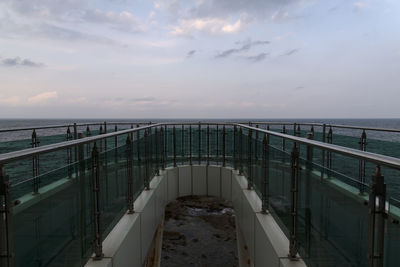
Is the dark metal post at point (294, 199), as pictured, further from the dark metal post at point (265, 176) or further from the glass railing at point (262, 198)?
the dark metal post at point (265, 176)

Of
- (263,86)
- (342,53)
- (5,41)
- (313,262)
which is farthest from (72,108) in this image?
(313,262)

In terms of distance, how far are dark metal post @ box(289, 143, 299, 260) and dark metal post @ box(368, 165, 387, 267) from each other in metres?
0.95

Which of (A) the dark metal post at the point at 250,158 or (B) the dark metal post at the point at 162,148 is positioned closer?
(A) the dark metal post at the point at 250,158

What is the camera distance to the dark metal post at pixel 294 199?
216cm

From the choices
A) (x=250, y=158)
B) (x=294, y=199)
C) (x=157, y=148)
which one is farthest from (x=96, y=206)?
(x=157, y=148)

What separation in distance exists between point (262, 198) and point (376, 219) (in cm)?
213

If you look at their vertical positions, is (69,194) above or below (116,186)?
above

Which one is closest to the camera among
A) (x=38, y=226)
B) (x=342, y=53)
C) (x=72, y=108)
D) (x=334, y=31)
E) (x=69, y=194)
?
(x=38, y=226)

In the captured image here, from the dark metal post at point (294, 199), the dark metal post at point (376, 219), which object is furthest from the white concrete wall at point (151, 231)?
the dark metal post at point (376, 219)

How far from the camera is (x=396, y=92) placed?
1931cm

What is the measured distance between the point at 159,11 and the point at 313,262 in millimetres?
8792

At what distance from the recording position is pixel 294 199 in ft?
7.33

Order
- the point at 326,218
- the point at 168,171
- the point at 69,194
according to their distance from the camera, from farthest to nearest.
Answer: the point at 168,171, the point at 69,194, the point at 326,218

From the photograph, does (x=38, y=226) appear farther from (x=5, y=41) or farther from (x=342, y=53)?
(x=342, y=53)
